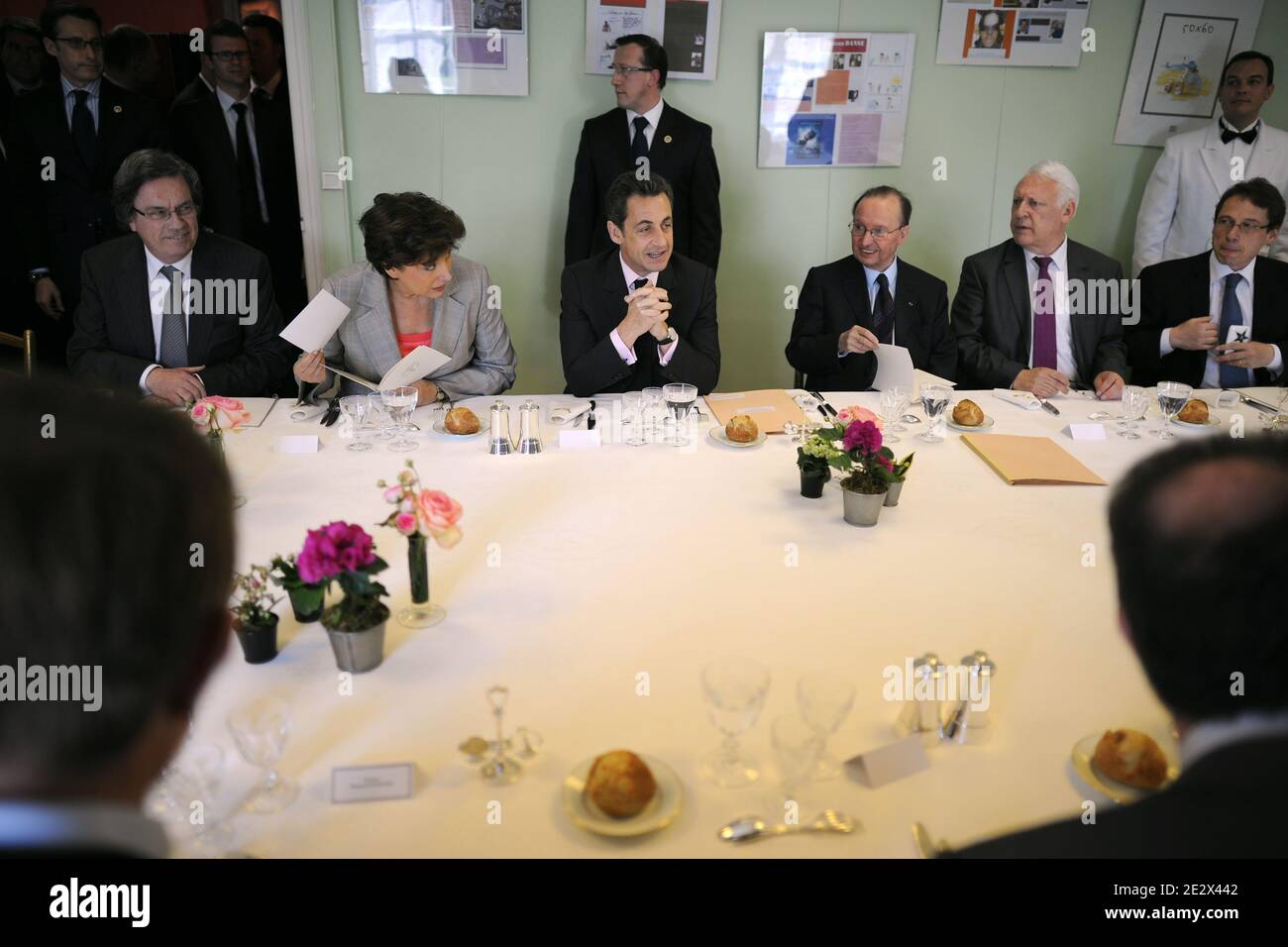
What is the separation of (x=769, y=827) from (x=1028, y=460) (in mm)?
1606

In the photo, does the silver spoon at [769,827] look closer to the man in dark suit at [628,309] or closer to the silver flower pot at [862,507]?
the silver flower pot at [862,507]

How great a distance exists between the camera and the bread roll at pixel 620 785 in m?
1.14

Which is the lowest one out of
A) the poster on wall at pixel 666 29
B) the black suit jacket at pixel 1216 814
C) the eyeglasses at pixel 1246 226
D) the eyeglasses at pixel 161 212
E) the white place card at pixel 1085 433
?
the white place card at pixel 1085 433

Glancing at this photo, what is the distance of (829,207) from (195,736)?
14.0ft

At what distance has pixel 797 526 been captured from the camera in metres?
2.01

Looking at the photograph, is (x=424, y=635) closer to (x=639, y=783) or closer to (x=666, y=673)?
(x=666, y=673)

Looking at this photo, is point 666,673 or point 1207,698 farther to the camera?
point 666,673

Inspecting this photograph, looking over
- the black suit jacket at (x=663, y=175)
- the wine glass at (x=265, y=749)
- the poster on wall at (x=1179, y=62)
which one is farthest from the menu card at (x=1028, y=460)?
the poster on wall at (x=1179, y=62)

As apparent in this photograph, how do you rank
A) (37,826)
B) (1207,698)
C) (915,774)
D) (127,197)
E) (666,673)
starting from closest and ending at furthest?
(37,826), (1207,698), (915,774), (666,673), (127,197)

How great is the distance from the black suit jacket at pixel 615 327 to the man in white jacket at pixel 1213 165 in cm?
268

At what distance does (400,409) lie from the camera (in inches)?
95.3

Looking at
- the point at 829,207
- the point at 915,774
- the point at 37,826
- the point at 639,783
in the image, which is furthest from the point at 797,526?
the point at 829,207

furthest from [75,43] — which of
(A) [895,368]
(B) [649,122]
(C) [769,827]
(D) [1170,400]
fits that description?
(D) [1170,400]

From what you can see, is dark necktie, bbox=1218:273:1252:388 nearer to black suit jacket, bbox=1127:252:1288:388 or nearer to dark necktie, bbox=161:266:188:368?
black suit jacket, bbox=1127:252:1288:388
